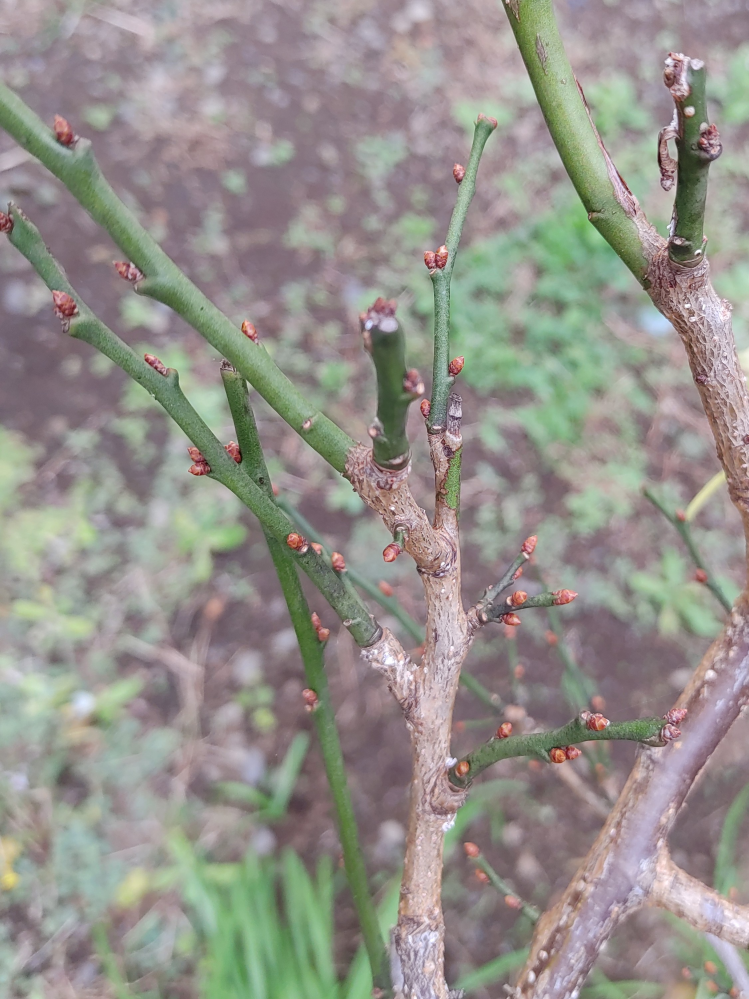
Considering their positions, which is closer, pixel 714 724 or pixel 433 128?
pixel 714 724

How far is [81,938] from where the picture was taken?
1.67 meters

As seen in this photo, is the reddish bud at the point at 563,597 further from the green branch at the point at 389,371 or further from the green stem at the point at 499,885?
the green stem at the point at 499,885

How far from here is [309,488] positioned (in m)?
2.17

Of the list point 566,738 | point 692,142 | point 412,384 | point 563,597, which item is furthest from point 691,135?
point 566,738

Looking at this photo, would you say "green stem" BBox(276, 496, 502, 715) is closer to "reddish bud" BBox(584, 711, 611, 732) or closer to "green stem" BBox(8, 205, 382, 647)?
"green stem" BBox(8, 205, 382, 647)

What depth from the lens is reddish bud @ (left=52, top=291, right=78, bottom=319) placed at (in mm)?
559

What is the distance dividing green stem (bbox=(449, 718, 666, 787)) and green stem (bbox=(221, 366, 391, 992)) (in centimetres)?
18

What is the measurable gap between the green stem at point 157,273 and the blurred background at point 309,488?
2.80ft

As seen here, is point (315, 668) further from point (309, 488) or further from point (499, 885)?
point (309, 488)

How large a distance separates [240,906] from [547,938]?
0.94 m

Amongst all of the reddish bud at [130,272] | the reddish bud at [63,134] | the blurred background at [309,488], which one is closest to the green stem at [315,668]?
the reddish bud at [130,272]

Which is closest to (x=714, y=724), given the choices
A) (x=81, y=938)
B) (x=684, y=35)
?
(x=81, y=938)

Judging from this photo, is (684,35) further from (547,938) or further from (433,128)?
(547,938)

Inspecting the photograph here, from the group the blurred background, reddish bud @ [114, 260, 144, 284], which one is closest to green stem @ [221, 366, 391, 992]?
reddish bud @ [114, 260, 144, 284]
